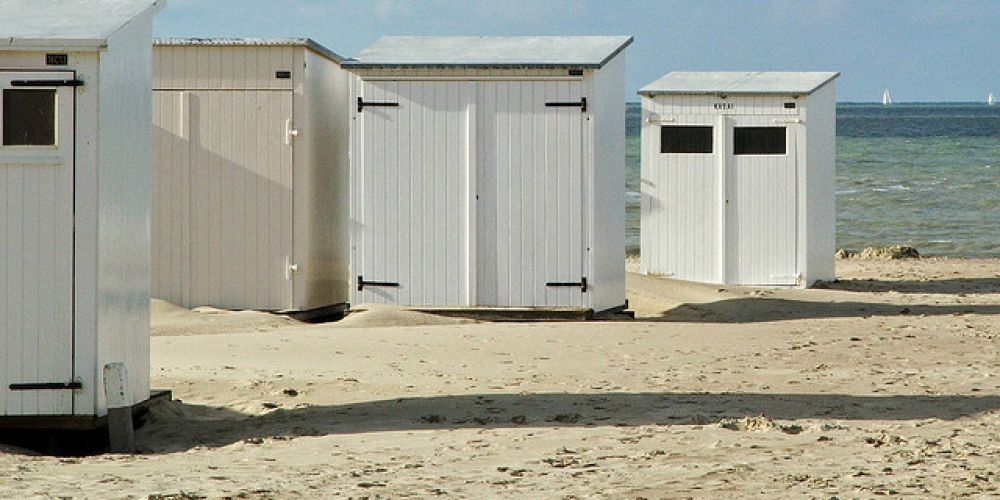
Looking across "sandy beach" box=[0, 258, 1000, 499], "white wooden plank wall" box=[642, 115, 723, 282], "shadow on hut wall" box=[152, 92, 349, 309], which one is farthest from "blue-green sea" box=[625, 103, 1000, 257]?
"sandy beach" box=[0, 258, 1000, 499]

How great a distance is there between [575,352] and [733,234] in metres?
6.14

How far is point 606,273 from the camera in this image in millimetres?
14219

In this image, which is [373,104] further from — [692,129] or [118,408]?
[118,408]

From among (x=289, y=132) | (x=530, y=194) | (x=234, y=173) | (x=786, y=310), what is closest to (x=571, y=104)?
(x=530, y=194)

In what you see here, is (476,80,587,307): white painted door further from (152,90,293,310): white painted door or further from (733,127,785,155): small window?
(733,127,785,155): small window

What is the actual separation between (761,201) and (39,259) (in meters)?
10.6

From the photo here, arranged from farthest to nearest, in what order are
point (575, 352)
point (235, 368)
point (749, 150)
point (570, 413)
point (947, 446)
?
point (749, 150) → point (575, 352) → point (235, 368) → point (570, 413) → point (947, 446)

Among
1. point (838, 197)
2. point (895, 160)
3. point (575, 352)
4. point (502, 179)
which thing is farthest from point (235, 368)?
point (895, 160)

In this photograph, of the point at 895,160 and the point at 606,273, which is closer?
the point at 606,273

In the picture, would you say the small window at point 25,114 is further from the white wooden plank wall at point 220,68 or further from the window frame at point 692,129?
the window frame at point 692,129

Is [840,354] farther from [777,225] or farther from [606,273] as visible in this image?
[777,225]

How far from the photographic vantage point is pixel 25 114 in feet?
A: 26.3

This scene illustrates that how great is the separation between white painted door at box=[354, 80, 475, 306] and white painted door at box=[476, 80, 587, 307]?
0.17m

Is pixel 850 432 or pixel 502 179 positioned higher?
pixel 502 179
